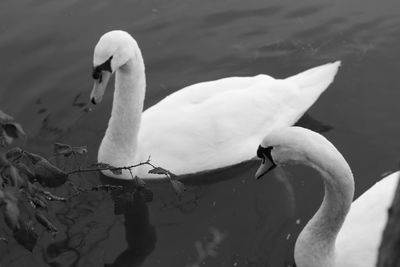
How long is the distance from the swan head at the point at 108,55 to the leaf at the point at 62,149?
1728mm

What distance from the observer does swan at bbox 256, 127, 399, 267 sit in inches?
169

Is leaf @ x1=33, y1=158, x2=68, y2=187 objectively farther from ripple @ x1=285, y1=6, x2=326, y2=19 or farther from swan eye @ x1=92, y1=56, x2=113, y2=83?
ripple @ x1=285, y1=6, x2=326, y2=19

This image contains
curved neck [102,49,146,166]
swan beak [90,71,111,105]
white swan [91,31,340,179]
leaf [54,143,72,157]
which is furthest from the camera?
white swan [91,31,340,179]

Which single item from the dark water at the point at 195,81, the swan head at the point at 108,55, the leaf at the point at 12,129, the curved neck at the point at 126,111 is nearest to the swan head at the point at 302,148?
the dark water at the point at 195,81

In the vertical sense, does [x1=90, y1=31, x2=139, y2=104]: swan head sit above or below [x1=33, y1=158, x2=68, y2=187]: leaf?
below

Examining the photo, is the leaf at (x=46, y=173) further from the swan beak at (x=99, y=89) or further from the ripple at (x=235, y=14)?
the ripple at (x=235, y=14)

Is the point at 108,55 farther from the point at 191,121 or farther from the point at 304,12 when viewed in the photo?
the point at 304,12

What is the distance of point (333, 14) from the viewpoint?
8703 millimetres

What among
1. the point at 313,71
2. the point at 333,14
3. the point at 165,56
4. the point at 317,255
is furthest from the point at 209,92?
the point at 333,14

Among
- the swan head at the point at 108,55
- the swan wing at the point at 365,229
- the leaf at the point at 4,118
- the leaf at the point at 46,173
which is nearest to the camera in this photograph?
→ the leaf at the point at 4,118

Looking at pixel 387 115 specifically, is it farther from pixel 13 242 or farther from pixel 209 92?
pixel 13 242

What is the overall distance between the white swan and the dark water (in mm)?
288

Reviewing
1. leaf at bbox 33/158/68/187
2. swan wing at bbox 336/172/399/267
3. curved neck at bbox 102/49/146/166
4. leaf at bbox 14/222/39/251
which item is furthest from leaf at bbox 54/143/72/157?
swan wing at bbox 336/172/399/267

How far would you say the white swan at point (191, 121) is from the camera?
5.95 metres
